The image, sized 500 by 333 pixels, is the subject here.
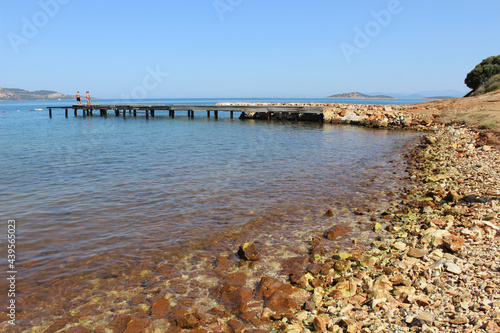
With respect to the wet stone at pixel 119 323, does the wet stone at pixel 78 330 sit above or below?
below

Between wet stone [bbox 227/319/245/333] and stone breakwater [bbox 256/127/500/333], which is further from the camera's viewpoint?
wet stone [bbox 227/319/245/333]

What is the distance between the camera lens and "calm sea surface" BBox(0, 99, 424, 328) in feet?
19.4

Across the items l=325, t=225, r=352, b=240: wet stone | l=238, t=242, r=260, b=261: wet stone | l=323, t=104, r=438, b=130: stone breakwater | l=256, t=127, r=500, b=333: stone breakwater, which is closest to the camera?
l=256, t=127, r=500, b=333: stone breakwater

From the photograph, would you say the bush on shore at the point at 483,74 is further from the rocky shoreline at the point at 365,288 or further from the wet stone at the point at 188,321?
the wet stone at the point at 188,321

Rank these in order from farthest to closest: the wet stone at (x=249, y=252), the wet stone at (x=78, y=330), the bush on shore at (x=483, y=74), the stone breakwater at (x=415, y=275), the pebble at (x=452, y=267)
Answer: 1. the bush on shore at (x=483, y=74)
2. the wet stone at (x=249, y=252)
3. the pebble at (x=452, y=267)
4. the wet stone at (x=78, y=330)
5. the stone breakwater at (x=415, y=275)

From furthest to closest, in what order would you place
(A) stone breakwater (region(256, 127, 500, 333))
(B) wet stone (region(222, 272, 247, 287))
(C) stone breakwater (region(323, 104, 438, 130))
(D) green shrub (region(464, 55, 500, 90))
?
(D) green shrub (region(464, 55, 500, 90)) → (C) stone breakwater (region(323, 104, 438, 130)) → (B) wet stone (region(222, 272, 247, 287)) → (A) stone breakwater (region(256, 127, 500, 333))

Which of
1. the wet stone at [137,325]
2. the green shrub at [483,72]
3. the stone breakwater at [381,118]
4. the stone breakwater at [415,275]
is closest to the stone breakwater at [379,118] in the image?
the stone breakwater at [381,118]

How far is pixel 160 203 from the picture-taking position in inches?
352

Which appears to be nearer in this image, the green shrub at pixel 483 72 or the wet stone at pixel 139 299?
the wet stone at pixel 139 299

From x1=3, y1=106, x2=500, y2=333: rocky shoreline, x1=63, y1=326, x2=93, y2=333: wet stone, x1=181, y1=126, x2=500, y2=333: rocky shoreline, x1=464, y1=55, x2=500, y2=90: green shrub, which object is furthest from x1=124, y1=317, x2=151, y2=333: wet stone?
x1=464, y1=55, x2=500, y2=90: green shrub

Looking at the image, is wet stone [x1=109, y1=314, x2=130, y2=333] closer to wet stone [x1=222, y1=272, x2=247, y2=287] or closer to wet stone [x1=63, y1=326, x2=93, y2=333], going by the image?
wet stone [x1=63, y1=326, x2=93, y2=333]

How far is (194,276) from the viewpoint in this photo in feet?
17.6

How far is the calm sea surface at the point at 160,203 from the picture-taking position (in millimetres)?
5918

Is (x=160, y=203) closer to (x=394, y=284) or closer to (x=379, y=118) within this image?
(x=394, y=284)
